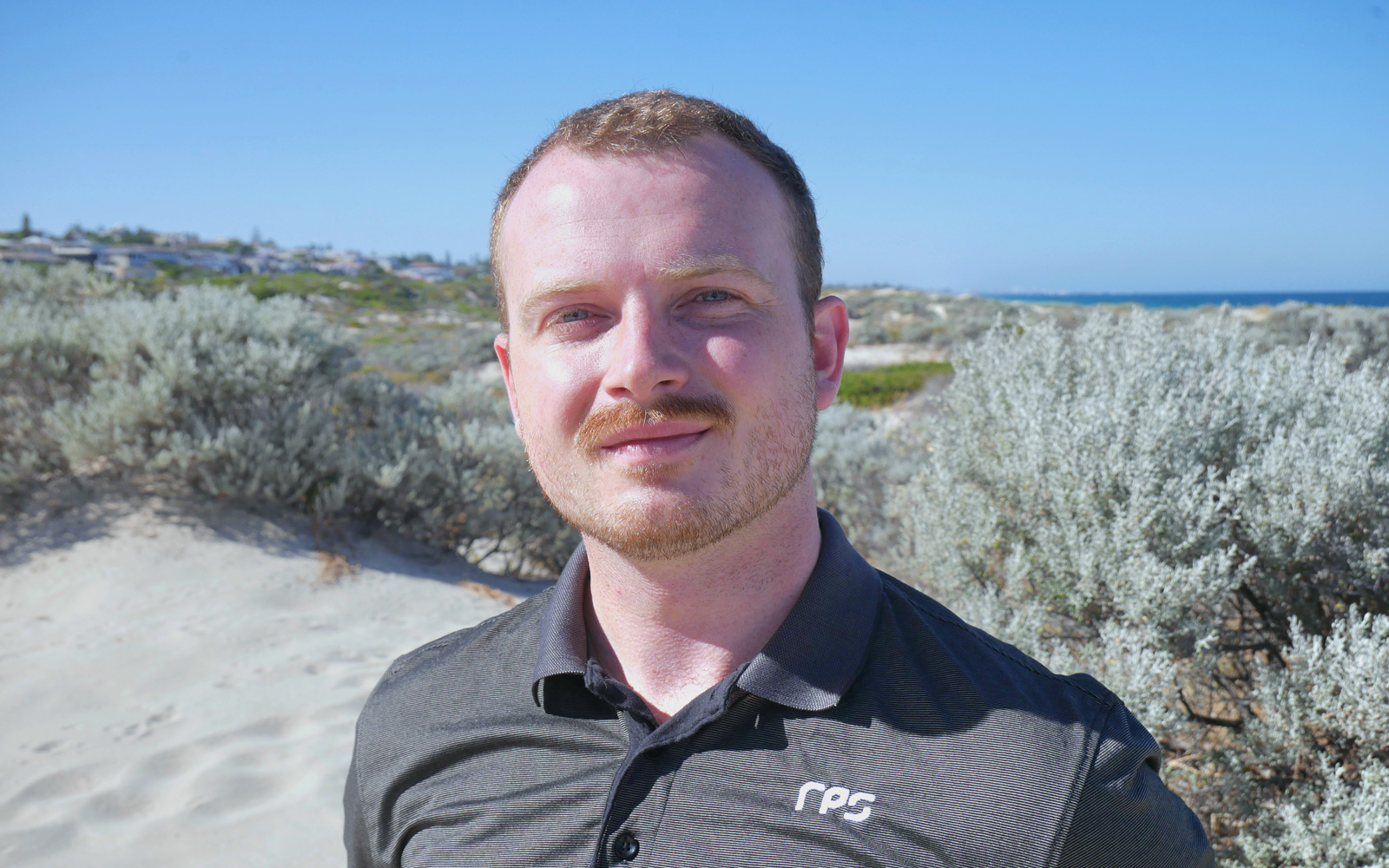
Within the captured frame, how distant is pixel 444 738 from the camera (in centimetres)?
156

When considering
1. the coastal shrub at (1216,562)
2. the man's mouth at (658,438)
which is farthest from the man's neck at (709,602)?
the coastal shrub at (1216,562)

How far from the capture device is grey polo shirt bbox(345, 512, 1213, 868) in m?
1.20

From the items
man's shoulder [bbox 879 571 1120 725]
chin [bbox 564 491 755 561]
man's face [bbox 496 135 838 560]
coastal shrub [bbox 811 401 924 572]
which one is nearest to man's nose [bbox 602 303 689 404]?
man's face [bbox 496 135 838 560]

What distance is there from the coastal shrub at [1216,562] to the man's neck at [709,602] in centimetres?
155

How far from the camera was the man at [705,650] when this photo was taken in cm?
123

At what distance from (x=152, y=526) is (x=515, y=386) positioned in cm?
567

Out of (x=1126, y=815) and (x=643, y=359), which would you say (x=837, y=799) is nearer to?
(x=1126, y=815)

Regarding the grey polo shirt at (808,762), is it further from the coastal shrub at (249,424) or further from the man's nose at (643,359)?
the coastal shrub at (249,424)

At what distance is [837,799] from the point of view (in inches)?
48.6

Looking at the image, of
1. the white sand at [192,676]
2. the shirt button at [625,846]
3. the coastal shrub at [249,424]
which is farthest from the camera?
the coastal shrub at [249,424]

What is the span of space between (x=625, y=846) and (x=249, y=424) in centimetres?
641

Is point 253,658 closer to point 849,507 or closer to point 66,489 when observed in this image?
point 66,489

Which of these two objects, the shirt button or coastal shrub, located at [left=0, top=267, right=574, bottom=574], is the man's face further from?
coastal shrub, located at [left=0, top=267, right=574, bottom=574]

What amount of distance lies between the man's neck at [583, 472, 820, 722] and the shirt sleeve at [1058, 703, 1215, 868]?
538 millimetres
